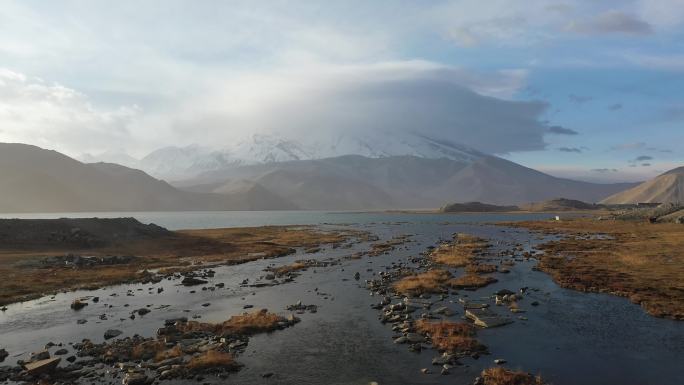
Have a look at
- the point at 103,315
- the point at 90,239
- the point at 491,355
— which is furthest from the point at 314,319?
the point at 90,239

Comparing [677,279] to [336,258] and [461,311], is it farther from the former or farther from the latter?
[336,258]

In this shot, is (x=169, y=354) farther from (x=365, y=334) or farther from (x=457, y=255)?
(x=457, y=255)

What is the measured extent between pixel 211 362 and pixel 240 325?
319 inches

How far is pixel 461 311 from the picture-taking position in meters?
40.4

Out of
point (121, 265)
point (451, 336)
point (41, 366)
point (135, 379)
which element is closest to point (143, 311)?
point (41, 366)

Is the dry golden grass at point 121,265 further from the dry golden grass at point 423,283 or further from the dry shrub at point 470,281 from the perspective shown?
the dry shrub at point 470,281

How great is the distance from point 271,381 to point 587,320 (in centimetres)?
2818

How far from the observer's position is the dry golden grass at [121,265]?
53719 millimetres

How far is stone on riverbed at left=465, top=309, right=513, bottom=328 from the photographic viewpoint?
35984 millimetres

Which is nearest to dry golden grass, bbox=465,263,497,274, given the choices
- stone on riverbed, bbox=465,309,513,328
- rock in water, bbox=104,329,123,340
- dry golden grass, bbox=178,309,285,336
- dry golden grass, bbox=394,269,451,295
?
dry golden grass, bbox=394,269,451,295

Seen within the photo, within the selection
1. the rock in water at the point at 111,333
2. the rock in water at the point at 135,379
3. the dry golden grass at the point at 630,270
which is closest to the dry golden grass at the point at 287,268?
the rock in water at the point at 111,333

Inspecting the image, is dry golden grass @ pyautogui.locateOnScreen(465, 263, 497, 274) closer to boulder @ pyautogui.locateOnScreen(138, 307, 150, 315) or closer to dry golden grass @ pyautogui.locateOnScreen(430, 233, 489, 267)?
dry golden grass @ pyautogui.locateOnScreen(430, 233, 489, 267)

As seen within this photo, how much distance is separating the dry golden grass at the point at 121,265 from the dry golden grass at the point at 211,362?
31642mm

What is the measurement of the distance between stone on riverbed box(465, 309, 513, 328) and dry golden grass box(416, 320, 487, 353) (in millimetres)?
1653
